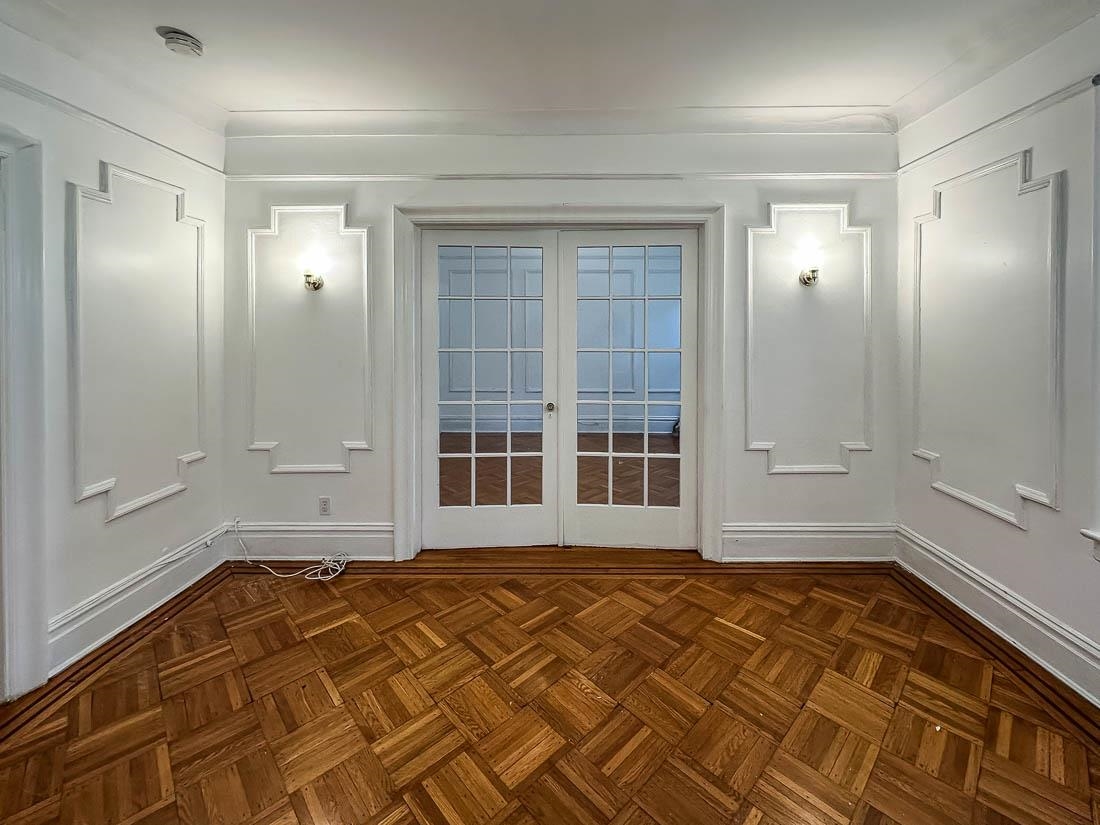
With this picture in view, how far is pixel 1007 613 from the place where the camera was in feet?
7.21

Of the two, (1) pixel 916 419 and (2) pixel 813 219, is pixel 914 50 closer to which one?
(2) pixel 813 219

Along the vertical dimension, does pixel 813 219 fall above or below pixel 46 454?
above

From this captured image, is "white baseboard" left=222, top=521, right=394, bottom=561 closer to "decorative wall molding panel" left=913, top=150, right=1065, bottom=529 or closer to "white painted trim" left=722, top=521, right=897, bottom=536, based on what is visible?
"white painted trim" left=722, top=521, right=897, bottom=536

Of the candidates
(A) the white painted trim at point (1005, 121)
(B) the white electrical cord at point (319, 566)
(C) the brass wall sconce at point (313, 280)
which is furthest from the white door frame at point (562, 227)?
(A) the white painted trim at point (1005, 121)

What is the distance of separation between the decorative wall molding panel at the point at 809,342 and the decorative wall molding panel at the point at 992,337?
0.88 feet

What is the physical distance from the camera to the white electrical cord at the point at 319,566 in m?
2.82

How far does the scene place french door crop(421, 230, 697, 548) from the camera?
10.2ft

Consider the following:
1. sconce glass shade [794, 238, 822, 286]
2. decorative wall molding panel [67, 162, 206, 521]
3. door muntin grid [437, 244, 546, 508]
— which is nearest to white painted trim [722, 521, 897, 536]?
door muntin grid [437, 244, 546, 508]

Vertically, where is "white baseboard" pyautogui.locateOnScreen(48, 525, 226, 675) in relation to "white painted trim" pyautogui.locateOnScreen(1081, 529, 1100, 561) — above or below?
below

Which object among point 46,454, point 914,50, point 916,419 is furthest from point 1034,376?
point 46,454

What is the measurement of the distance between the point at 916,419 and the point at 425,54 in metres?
3.04

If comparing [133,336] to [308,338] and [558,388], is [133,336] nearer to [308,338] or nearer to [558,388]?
[308,338]

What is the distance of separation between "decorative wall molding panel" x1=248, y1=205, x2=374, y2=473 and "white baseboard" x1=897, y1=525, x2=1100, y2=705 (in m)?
3.12

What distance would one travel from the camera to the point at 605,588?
8.85 ft
